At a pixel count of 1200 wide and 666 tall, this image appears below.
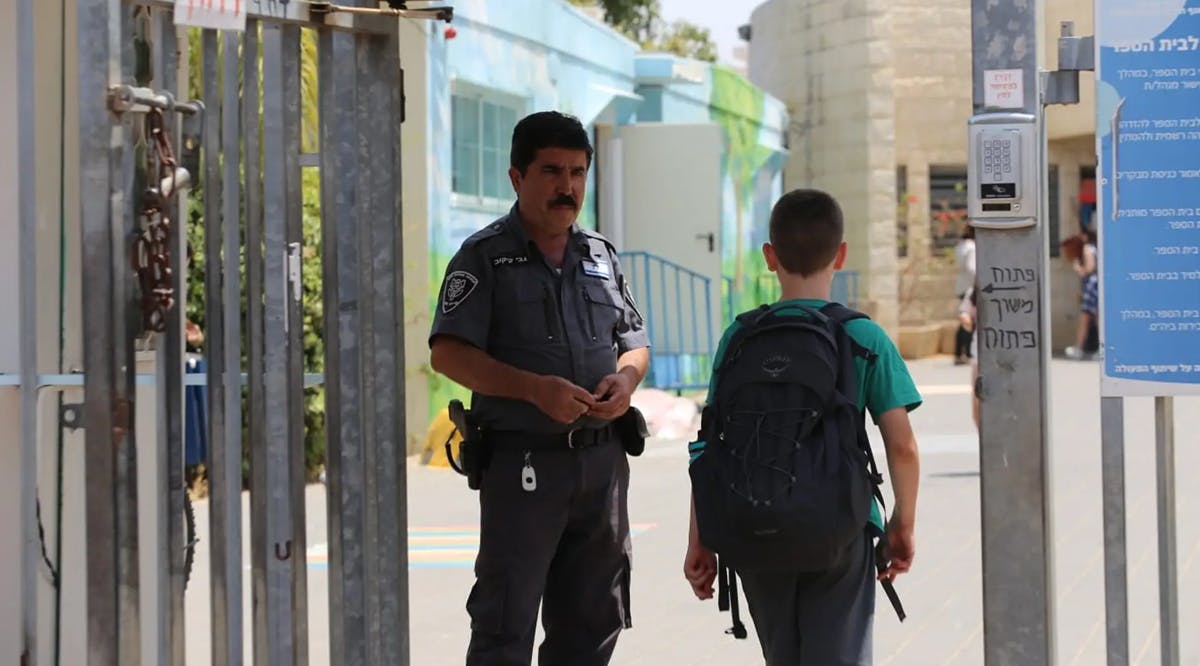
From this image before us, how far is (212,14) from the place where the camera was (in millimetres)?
3975

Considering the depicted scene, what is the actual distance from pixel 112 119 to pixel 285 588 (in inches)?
47.1

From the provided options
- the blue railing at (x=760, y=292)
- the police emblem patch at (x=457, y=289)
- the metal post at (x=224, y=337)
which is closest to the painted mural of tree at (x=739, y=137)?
the blue railing at (x=760, y=292)

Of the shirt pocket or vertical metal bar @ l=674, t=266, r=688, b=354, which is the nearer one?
the shirt pocket

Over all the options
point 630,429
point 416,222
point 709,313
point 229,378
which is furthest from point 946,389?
point 229,378

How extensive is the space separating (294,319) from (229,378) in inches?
8.8

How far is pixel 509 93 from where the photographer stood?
15.3 m

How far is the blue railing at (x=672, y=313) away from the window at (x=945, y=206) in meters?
10.7

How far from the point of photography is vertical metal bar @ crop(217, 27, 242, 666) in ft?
13.7

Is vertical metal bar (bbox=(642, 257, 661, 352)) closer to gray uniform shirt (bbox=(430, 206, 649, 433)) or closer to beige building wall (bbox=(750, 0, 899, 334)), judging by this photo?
beige building wall (bbox=(750, 0, 899, 334))

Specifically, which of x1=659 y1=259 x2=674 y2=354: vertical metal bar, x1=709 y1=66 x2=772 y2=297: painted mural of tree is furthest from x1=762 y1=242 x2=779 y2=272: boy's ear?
x1=709 y1=66 x2=772 y2=297: painted mural of tree

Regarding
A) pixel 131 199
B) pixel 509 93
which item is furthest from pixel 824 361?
pixel 509 93

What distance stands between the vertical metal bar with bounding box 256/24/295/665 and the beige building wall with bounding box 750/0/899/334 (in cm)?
2265

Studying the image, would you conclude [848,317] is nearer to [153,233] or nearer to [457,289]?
[457,289]

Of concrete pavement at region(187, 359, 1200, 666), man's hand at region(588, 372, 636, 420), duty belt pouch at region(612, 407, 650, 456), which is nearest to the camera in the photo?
man's hand at region(588, 372, 636, 420)
